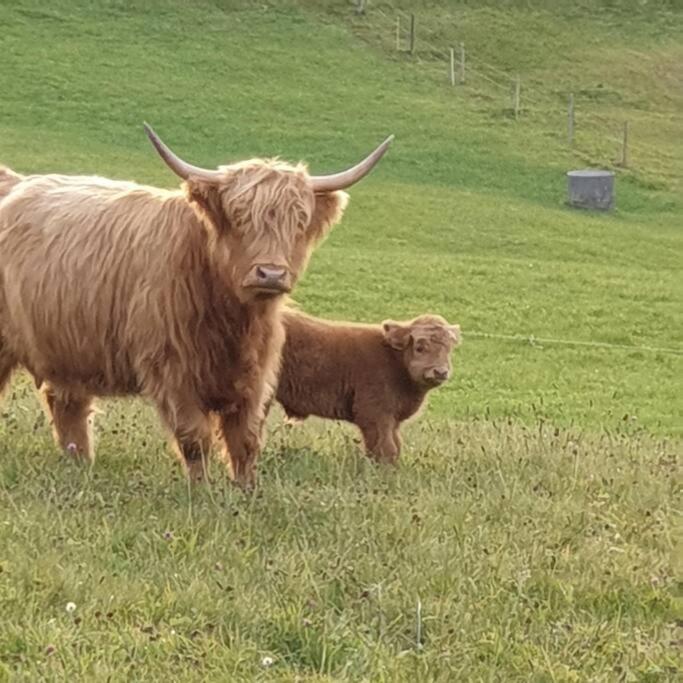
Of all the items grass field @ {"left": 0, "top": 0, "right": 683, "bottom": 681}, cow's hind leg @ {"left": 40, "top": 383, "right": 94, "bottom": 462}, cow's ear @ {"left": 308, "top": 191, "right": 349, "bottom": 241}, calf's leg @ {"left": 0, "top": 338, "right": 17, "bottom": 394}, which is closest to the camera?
grass field @ {"left": 0, "top": 0, "right": 683, "bottom": 681}

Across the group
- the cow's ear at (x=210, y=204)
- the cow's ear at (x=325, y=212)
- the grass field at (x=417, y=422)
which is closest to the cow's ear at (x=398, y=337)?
the grass field at (x=417, y=422)

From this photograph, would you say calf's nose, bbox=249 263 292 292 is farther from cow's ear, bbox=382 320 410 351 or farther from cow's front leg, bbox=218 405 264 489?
cow's ear, bbox=382 320 410 351

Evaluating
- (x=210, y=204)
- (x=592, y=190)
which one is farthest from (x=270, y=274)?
(x=592, y=190)

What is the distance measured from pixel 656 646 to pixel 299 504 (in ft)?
5.95

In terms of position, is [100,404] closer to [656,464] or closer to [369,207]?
[656,464]

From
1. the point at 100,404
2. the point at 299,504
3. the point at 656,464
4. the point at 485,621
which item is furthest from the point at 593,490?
the point at 100,404

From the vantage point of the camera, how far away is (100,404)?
8531mm

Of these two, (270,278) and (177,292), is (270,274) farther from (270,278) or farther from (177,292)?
(177,292)

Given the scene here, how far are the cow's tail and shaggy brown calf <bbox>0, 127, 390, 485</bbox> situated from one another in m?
0.52

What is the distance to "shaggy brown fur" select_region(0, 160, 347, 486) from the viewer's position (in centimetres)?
655

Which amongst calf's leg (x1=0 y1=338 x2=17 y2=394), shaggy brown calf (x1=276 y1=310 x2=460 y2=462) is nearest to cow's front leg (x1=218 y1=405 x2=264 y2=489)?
calf's leg (x1=0 y1=338 x2=17 y2=394)

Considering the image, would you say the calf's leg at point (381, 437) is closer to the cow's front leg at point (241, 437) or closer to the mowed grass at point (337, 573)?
the mowed grass at point (337, 573)

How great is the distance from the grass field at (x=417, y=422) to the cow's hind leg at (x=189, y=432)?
0.51ft

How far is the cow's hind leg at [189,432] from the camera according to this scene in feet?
21.9
